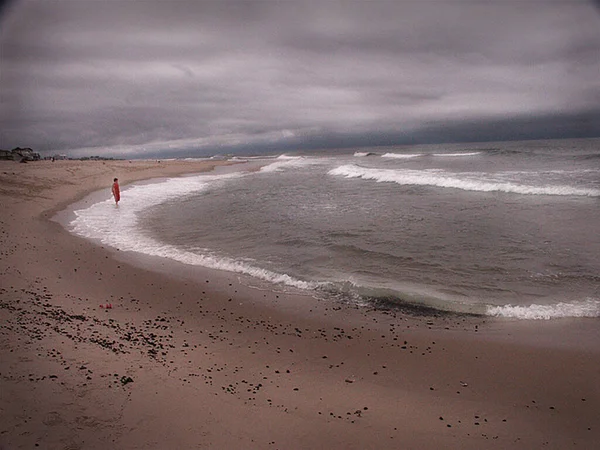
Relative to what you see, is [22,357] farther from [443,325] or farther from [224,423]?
[443,325]

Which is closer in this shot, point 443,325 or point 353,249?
point 443,325

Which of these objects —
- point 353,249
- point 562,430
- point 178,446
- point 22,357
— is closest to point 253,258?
point 353,249

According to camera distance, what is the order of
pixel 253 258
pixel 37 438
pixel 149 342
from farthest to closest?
pixel 253 258, pixel 149 342, pixel 37 438

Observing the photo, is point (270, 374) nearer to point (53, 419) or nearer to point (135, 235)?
point (53, 419)

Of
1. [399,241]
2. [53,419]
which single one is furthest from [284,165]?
[53,419]

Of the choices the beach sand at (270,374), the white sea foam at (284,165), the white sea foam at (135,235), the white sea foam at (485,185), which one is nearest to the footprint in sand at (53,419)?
the beach sand at (270,374)

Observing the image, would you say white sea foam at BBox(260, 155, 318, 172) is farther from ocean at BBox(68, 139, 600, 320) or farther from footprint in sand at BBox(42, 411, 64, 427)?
footprint in sand at BBox(42, 411, 64, 427)
